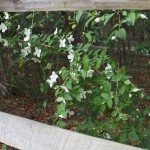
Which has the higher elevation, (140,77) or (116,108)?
(116,108)

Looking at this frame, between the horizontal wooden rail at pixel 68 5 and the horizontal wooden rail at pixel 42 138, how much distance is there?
1.49 feet

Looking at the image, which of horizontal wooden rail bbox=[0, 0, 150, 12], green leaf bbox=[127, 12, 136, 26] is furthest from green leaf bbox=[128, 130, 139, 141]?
horizontal wooden rail bbox=[0, 0, 150, 12]

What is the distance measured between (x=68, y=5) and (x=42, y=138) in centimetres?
53

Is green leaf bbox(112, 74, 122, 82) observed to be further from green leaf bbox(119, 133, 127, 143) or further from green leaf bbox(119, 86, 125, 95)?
green leaf bbox(119, 133, 127, 143)

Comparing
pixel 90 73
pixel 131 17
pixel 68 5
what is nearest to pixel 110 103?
pixel 90 73

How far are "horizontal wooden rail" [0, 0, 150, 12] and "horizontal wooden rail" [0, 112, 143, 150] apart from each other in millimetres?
455

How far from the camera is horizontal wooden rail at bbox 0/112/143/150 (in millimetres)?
1175

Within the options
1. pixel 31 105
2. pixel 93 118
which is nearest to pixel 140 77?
pixel 31 105

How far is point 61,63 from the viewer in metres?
4.30

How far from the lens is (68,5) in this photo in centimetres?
131

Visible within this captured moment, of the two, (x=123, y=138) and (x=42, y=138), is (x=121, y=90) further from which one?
(x=42, y=138)

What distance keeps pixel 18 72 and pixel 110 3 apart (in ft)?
15.3

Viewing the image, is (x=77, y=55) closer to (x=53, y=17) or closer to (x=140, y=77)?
(x=53, y=17)

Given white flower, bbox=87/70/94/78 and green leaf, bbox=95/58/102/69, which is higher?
green leaf, bbox=95/58/102/69
